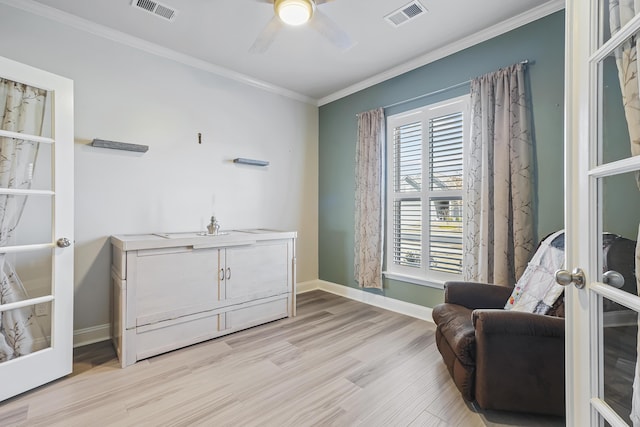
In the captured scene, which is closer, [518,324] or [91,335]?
[518,324]

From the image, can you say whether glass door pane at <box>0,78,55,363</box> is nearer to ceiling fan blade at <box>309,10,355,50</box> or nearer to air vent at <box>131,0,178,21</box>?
air vent at <box>131,0,178,21</box>

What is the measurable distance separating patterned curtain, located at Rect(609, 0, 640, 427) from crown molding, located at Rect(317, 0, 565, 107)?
1857 mm

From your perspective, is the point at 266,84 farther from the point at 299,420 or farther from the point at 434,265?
the point at 299,420

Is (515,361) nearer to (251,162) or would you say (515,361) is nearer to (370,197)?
(370,197)

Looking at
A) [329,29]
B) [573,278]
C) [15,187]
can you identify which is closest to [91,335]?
[15,187]

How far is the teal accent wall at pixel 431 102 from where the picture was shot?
226 cm

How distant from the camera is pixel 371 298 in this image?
360 centimetres

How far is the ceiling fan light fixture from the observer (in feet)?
6.30

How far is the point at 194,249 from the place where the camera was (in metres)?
2.49

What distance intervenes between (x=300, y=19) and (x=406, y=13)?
0.94m

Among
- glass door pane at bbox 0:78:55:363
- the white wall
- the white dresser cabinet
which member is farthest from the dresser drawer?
the white wall

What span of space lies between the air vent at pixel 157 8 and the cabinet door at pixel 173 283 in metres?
1.89

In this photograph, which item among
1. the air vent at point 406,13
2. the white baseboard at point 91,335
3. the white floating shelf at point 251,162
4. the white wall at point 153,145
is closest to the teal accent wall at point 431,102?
the white wall at point 153,145

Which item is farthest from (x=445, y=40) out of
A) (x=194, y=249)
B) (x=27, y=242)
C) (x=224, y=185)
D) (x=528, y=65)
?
(x=27, y=242)
